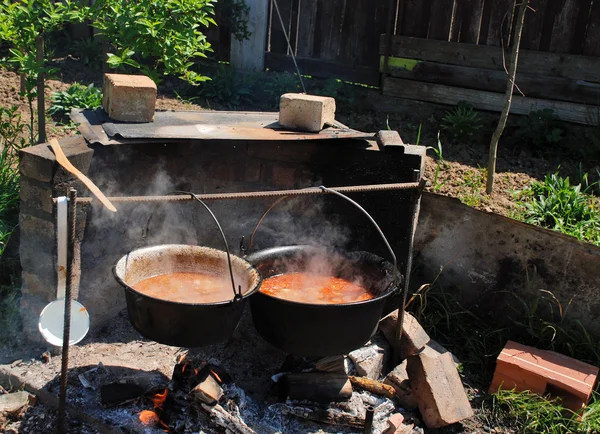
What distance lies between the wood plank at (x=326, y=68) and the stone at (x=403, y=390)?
196 inches

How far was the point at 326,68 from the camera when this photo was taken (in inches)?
350

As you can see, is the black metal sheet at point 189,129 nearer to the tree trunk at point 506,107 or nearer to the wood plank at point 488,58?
the tree trunk at point 506,107

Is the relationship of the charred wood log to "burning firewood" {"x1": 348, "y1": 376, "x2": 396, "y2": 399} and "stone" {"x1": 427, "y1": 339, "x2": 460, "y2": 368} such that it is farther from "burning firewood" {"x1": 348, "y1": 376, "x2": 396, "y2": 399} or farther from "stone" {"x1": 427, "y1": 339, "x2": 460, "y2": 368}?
"stone" {"x1": 427, "y1": 339, "x2": 460, "y2": 368}

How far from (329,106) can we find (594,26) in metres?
3.83

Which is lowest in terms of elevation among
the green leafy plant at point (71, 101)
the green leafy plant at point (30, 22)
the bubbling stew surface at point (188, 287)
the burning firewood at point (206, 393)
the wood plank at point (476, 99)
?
the burning firewood at point (206, 393)

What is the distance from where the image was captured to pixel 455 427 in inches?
173

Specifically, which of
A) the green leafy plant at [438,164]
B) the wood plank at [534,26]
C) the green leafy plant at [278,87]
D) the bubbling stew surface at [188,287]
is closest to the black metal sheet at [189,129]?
the bubbling stew surface at [188,287]

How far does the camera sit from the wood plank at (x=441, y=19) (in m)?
7.82

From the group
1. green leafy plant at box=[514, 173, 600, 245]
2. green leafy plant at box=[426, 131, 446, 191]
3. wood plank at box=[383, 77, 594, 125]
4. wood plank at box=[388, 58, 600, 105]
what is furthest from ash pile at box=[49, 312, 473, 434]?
wood plank at box=[388, 58, 600, 105]

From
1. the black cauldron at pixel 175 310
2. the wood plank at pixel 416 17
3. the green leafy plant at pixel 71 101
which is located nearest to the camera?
the black cauldron at pixel 175 310

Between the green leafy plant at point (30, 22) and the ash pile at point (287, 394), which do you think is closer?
the ash pile at point (287, 394)

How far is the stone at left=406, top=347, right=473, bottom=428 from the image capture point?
13.9ft

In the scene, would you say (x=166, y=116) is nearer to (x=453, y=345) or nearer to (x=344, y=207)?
(x=344, y=207)

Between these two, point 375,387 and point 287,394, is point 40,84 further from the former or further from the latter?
point 375,387
